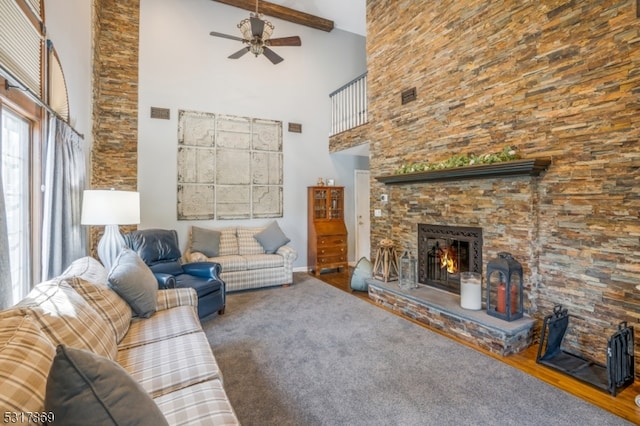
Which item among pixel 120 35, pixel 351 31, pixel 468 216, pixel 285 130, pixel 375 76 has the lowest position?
pixel 468 216

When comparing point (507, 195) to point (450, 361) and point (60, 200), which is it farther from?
point (60, 200)

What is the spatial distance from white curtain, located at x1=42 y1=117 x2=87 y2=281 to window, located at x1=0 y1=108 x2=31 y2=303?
11 cm

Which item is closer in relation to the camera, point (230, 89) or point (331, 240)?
point (230, 89)

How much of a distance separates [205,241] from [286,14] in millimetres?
4704

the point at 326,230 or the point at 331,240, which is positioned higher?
the point at 326,230

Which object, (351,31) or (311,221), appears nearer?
(311,221)

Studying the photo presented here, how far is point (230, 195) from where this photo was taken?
5.80 meters

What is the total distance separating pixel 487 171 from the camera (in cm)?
301

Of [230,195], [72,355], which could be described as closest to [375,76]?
[230,195]

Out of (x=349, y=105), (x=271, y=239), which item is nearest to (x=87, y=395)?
(x=271, y=239)

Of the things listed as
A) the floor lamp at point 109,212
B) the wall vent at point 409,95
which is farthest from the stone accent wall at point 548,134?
the floor lamp at point 109,212

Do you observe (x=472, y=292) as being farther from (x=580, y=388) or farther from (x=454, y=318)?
(x=580, y=388)

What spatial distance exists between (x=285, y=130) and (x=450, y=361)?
502 centimetres

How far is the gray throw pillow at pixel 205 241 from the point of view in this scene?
5055mm
